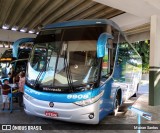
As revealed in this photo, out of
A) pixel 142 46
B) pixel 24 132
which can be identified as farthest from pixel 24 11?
pixel 142 46

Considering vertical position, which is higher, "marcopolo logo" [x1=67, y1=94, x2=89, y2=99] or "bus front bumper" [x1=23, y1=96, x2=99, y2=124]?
"marcopolo logo" [x1=67, y1=94, x2=89, y2=99]

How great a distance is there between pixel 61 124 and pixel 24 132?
110cm

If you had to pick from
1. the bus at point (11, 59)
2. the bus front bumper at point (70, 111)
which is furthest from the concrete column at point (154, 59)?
the bus at point (11, 59)

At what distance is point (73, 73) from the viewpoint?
16.5ft

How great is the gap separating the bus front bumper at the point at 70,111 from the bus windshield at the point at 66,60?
508 millimetres

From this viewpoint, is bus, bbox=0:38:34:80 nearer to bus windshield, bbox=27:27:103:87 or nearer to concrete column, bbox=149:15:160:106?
A: bus windshield, bbox=27:27:103:87

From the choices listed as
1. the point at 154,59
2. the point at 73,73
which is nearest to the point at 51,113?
the point at 73,73

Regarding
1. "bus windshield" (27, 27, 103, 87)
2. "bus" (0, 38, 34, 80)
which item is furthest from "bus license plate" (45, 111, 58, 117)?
"bus" (0, 38, 34, 80)

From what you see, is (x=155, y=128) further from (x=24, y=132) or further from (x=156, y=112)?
(x=24, y=132)

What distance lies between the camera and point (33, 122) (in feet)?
18.9

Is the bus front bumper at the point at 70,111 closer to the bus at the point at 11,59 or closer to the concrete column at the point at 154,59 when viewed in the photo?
the concrete column at the point at 154,59

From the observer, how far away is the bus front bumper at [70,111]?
15.5ft

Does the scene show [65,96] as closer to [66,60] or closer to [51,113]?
[51,113]

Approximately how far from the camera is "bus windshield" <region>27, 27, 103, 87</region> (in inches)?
196
